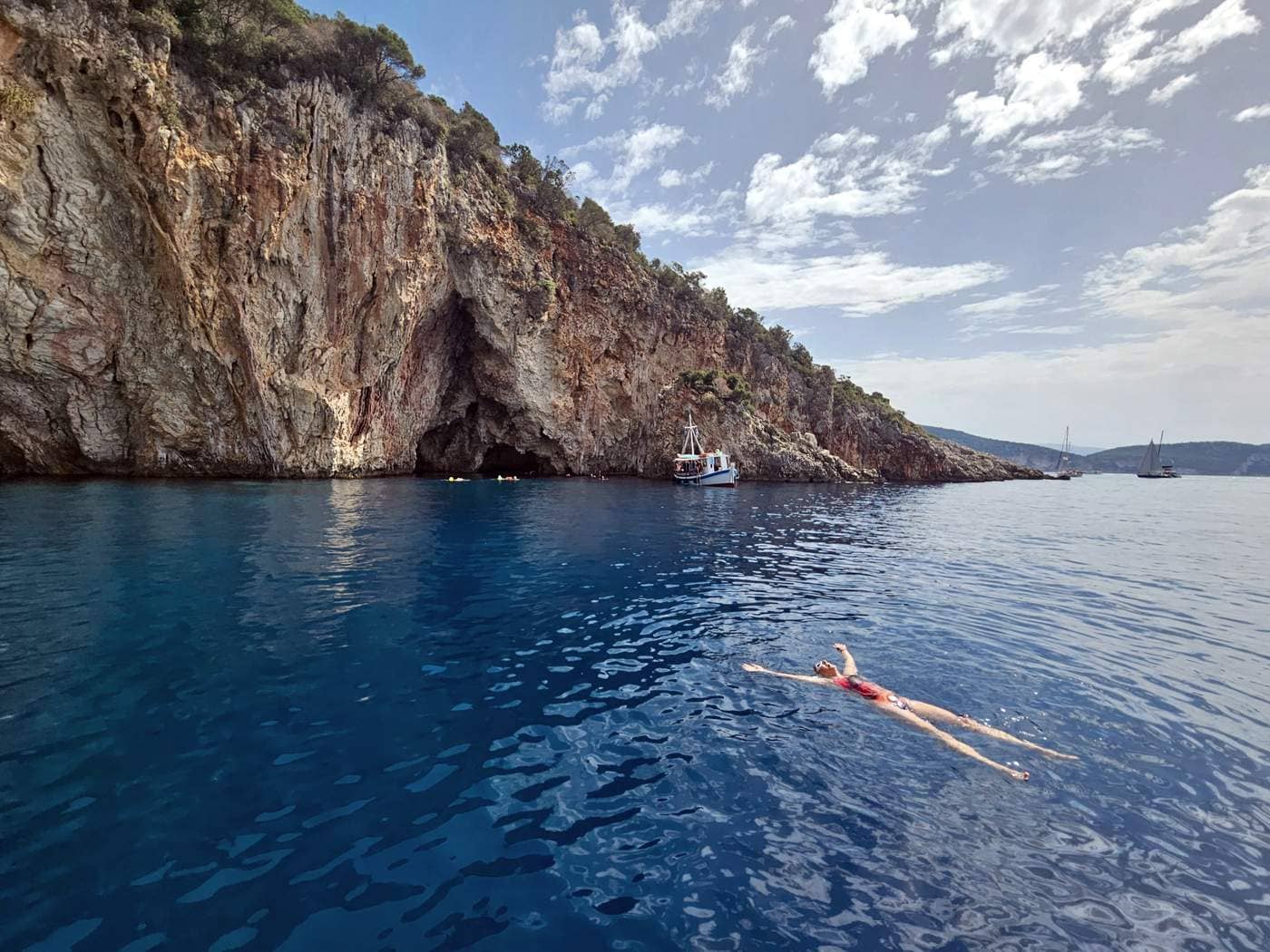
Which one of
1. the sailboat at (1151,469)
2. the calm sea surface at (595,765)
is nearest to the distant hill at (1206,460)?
the sailboat at (1151,469)

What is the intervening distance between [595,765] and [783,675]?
3.78 m

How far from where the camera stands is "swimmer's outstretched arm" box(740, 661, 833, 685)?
27.4 feet

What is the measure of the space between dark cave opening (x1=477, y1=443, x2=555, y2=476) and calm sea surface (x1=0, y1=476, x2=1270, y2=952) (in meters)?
43.1

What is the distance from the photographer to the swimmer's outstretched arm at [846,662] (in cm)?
864

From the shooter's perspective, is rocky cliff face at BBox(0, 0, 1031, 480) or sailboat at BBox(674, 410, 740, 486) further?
sailboat at BBox(674, 410, 740, 486)

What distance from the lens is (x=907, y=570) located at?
1656 cm

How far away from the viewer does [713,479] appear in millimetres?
49594

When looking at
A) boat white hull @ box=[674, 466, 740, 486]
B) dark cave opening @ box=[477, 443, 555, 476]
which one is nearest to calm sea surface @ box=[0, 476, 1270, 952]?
boat white hull @ box=[674, 466, 740, 486]

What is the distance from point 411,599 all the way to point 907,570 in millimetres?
13852

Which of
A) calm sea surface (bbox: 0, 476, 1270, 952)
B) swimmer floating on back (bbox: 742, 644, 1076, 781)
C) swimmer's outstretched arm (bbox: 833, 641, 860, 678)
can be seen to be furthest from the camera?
swimmer's outstretched arm (bbox: 833, 641, 860, 678)

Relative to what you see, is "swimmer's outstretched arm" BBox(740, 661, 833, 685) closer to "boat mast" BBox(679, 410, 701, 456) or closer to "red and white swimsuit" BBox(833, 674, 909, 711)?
"red and white swimsuit" BBox(833, 674, 909, 711)

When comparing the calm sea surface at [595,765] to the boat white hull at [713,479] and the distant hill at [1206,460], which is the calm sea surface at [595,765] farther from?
the distant hill at [1206,460]

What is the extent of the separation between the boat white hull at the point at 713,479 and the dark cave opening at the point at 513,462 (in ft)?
49.5

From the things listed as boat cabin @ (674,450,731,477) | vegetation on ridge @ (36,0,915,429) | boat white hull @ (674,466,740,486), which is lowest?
boat white hull @ (674,466,740,486)
